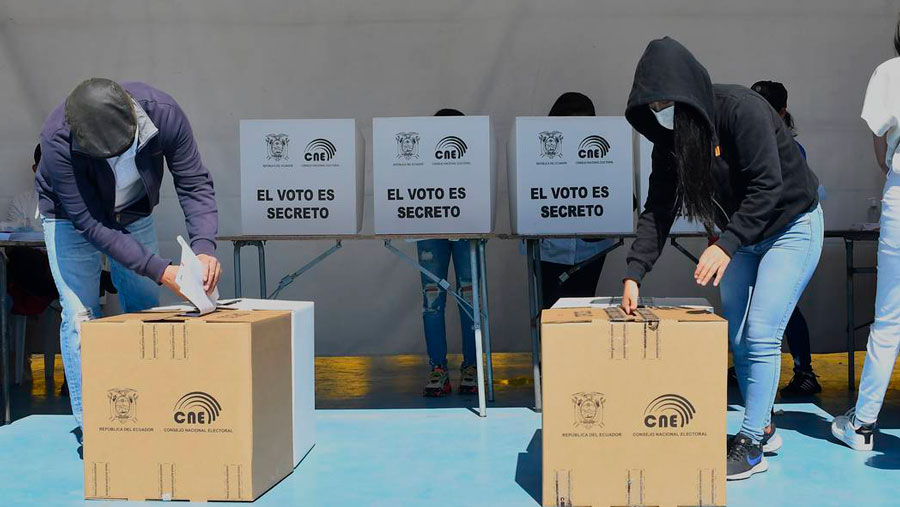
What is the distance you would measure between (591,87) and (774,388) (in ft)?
8.39

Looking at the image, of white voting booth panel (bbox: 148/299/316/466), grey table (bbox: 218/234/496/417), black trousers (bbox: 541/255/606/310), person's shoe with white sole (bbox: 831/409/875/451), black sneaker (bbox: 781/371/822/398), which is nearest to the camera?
white voting booth panel (bbox: 148/299/316/466)

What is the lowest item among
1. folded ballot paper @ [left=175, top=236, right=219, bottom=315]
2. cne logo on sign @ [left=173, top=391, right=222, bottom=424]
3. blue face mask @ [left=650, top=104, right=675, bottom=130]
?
cne logo on sign @ [left=173, top=391, right=222, bottom=424]

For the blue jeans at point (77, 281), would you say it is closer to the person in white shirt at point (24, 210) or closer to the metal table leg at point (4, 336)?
the metal table leg at point (4, 336)

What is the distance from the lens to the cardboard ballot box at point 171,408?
2.41m

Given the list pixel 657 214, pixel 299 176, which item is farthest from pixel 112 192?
pixel 657 214

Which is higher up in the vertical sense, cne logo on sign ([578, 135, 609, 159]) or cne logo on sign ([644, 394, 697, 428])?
cne logo on sign ([578, 135, 609, 159])

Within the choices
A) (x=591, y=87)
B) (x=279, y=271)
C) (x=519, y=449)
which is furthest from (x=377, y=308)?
(x=519, y=449)

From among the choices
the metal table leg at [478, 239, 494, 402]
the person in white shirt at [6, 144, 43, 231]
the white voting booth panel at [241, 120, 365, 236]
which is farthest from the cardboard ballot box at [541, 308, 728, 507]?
the person in white shirt at [6, 144, 43, 231]

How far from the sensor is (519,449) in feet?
9.96

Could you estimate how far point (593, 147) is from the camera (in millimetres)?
3666

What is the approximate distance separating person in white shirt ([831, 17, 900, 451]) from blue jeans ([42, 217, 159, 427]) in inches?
95.9

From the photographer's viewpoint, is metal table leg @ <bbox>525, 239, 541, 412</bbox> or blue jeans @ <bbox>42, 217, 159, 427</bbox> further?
metal table leg @ <bbox>525, 239, 541, 412</bbox>

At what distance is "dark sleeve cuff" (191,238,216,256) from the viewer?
2756 mm

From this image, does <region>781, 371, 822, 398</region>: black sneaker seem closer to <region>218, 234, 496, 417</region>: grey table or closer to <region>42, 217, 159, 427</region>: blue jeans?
<region>218, 234, 496, 417</region>: grey table
